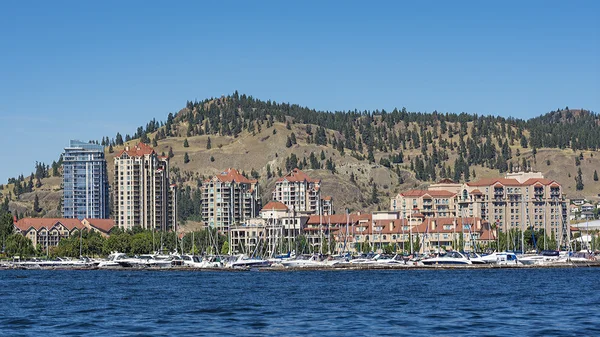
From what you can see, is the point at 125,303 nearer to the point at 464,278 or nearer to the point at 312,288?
the point at 312,288

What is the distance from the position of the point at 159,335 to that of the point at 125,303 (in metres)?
32.3

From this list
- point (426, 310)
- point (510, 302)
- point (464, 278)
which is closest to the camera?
point (426, 310)

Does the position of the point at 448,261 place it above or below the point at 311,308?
below

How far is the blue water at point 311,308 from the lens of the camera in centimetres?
7275

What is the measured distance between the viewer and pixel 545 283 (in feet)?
437

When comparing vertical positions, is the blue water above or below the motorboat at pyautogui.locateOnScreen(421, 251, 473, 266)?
above

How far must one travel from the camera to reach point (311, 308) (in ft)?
299

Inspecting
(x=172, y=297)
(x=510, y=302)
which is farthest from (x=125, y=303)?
(x=510, y=302)

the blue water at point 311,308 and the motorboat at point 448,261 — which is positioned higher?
the blue water at point 311,308

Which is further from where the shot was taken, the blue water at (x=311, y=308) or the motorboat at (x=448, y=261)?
the motorboat at (x=448, y=261)

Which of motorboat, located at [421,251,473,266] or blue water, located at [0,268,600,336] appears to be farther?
motorboat, located at [421,251,473,266]

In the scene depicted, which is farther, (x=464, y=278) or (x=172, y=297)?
(x=464, y=278)

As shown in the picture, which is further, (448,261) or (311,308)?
(448,261)

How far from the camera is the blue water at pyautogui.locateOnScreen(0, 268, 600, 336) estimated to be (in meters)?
72.8
